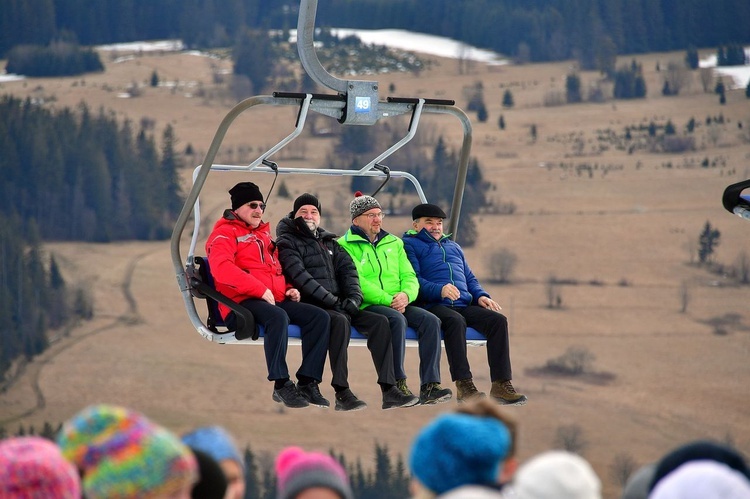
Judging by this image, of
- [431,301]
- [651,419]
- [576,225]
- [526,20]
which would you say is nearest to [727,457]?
[431,301]

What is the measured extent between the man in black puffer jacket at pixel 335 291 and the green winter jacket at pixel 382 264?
10cm

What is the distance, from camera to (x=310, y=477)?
3.12 m

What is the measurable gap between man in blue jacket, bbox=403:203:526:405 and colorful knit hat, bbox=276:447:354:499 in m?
4.12

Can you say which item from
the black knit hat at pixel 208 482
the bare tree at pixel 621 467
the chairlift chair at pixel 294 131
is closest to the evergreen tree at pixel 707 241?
the bare tree at pixel 621 467

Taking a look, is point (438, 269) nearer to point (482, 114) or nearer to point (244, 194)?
point (244, 194)

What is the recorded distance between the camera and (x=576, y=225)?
4286 inches

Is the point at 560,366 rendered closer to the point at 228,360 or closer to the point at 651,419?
the point at 651,419

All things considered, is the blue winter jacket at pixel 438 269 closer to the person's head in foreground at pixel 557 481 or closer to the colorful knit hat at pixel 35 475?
the person's head in foreground at pixel 557 481

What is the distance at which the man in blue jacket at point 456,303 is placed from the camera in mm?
7480

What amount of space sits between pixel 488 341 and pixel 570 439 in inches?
3686

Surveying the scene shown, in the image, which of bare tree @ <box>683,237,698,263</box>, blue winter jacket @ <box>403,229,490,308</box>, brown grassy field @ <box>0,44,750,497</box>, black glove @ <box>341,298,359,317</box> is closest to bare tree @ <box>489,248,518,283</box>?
brown grassy field @ <box>0,44,750,497</box>

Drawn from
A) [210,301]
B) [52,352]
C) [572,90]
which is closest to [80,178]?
[52,352]

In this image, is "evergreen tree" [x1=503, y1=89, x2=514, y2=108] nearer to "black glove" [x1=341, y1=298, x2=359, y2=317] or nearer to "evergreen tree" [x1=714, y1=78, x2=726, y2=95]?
"evergreen tree" [x1=714, y1=78, x2=726, y2=95]

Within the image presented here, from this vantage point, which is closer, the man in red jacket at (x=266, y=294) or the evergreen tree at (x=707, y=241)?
the man in red jacket at (x=266, y=294)
